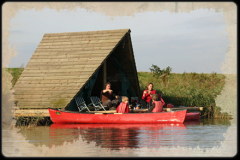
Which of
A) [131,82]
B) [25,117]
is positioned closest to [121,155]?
[25,117]

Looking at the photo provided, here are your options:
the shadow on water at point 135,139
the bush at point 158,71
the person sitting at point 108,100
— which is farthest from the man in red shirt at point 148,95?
the bush at point 158,71

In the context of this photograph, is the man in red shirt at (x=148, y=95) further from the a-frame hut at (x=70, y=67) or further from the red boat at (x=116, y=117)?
the a-frame hut at (x=70, y=67)

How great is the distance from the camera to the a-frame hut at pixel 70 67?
12548 millimetres

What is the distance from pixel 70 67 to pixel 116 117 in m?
3.31

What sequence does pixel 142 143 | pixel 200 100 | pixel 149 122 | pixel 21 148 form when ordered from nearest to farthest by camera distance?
1. pixel 21 148
2. pixel 142 143
3. pixel 149 122
4. pixel 200 100

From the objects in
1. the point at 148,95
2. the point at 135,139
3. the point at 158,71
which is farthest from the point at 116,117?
the point at 158,71

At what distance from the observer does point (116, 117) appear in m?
11.6

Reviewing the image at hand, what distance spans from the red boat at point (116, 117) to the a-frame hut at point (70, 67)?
0.50m

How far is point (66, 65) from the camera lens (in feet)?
44.8

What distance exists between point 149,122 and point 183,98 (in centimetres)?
556

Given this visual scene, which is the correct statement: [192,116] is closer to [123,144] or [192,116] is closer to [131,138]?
[131,138]

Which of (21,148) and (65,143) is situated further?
(65,143)

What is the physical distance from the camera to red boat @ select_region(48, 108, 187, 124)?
11359 mm

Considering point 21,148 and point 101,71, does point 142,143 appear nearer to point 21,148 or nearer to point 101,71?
point 21,148
